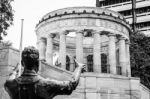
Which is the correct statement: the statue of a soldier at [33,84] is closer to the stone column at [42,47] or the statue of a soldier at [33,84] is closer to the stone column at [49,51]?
the stone column at [49,51]

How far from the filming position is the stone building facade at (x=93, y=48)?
25.6 meters

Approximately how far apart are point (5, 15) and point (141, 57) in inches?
1041

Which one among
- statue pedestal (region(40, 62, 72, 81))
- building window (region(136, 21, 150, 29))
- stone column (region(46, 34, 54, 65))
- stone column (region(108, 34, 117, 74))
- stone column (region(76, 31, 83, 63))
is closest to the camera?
statue pedestal (region(40, 62, 72, 81))

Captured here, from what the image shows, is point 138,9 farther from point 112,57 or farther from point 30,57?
point 30,57

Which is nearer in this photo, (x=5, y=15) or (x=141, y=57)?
(x=5, y=15)

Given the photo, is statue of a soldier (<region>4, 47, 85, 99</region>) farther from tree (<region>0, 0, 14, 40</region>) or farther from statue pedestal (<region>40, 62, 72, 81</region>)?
tree (<region>0, 0, 14, 40</region>)

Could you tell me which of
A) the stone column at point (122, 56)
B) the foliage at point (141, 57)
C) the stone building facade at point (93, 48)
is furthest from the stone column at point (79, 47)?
the foliage at point (141, 57)

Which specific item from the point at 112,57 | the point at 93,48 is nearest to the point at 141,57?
the point at 112,57

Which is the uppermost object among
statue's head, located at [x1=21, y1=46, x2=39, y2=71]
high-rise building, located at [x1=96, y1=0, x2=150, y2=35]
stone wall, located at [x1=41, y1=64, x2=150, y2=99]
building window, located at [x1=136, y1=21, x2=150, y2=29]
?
high-rise building, located at [x1=96, y1=0, x2=150, y2=35]

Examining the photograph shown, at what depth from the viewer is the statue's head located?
3.63 metres

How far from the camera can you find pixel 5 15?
24031 millimetres

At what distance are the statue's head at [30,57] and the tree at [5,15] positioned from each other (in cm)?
2048

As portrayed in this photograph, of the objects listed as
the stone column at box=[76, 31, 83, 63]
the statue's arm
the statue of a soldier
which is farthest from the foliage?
the statue of a soldier

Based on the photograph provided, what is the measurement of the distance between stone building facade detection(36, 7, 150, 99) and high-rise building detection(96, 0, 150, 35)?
40.4 m
